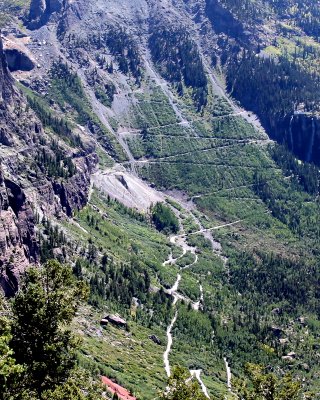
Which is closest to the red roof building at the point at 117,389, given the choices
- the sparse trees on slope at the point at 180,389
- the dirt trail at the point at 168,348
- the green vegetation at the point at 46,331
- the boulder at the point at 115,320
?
the dirt trail at the point at 168,348

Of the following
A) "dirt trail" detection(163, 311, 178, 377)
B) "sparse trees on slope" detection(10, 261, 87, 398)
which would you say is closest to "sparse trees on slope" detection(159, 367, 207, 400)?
"sparse trees on slope" detection(10, 261, 87, 398)

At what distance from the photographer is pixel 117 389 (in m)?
94.8

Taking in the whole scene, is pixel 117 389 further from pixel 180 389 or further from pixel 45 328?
pixel 180 389

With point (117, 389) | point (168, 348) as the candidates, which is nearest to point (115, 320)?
point (168, 348)

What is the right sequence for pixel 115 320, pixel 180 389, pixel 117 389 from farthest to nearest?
pixel 115 320 < pixel 117 389 < pixel 180 389

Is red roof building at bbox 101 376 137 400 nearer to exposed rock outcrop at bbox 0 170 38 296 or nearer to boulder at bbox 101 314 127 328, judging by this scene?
exposed rock outcrop at bbox 0 170 38 296

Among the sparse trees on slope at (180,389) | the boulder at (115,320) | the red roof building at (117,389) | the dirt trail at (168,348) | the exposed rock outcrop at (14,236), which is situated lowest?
the dirt trail at (168,348)

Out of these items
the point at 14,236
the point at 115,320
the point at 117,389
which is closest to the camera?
the point at 117,389

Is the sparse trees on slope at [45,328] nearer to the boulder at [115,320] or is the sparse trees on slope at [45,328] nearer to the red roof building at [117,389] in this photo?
the red roof building at [117,389]

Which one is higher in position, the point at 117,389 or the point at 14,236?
the point at 14,236

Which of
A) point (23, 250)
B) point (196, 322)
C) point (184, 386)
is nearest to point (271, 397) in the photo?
point (184, 386)

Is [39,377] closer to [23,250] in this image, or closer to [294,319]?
[23,250]

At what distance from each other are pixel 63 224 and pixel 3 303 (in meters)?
142

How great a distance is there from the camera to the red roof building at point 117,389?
9168 centimetres
